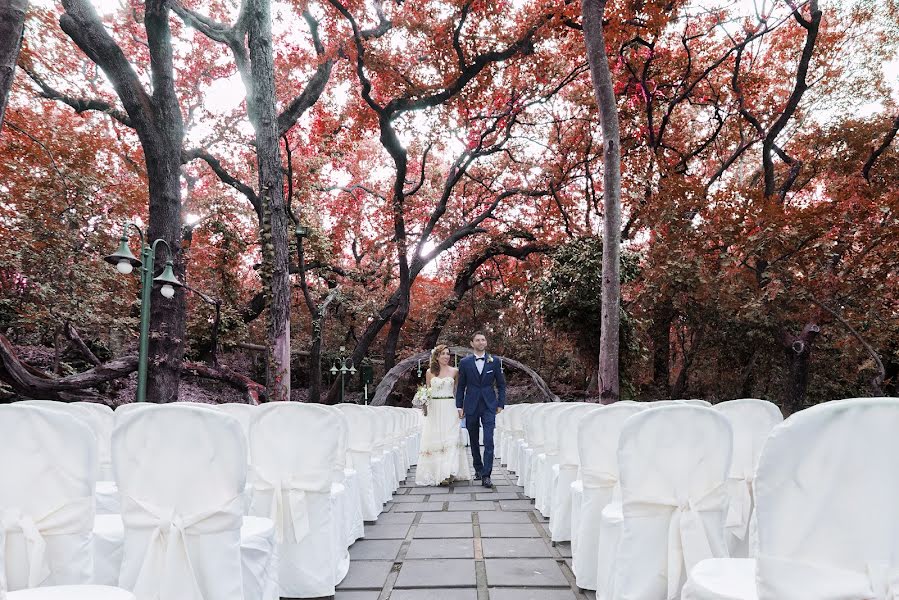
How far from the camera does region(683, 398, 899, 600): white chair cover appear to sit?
4.61 feet

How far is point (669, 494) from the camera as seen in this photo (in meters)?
A: 2.33

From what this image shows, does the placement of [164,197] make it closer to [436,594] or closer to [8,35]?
[8,35]

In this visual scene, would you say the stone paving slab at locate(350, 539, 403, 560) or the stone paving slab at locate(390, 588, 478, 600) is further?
the stone paving slab at locate(350, 539, 403, 560)

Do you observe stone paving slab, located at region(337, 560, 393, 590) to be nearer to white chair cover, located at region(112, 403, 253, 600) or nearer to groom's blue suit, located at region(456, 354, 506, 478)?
white chair cover, located at region(112, 403, 253, 600)

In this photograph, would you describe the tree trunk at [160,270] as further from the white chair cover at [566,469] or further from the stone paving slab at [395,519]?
the white chair cover at [566,469]

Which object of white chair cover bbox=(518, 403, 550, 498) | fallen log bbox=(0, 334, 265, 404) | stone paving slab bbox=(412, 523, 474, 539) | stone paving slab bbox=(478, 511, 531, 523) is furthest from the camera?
fallen log bbox=(0, 334, 265, 404)

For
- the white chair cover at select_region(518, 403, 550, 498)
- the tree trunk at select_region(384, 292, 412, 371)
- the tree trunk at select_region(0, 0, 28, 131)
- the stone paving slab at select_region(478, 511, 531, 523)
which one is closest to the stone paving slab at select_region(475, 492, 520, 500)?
the white chair cover at select_region(518, 403, 550, 498)

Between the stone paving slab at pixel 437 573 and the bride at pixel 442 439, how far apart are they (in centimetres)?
328

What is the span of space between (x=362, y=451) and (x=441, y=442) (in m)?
2.30

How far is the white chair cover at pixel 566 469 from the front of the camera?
13.4 feet

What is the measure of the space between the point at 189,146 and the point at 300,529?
35.6 feet

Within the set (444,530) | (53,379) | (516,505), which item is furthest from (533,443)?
(53,379)

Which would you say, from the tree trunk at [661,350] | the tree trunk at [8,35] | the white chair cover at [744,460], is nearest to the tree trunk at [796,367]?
the tree trunk at [661,350]

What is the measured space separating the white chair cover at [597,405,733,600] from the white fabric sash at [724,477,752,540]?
993 mm
